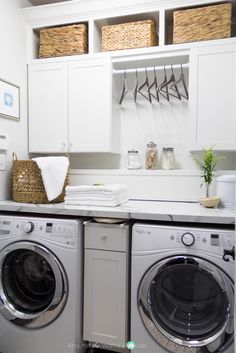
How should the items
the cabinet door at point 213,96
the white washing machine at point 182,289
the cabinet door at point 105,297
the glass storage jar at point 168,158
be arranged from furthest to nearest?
the glass storage jar at point 168,158 → the cabinet door at point 213,96 → the cabinet door at point 105,297 → the white washing machine at point 182,289

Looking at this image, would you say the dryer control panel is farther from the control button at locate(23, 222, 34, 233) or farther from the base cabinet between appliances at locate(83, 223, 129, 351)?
the control button at locate(23, 222, 34, 233)

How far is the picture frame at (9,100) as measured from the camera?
2068mm

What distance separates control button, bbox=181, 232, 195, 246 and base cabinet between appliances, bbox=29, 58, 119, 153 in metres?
0.99

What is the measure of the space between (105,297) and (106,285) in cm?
8

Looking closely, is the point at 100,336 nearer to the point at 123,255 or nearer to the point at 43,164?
the point at 123,255

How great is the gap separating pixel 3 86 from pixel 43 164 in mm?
725

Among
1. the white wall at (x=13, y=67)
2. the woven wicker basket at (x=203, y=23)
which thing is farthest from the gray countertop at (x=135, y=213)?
the woven wicker basket at (x=203, y=23)

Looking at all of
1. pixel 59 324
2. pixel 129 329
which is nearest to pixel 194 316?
pixel 129 329

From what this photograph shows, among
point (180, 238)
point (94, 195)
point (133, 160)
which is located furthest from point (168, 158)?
point (180, 238)

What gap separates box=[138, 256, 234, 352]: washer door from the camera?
1451 millimetres

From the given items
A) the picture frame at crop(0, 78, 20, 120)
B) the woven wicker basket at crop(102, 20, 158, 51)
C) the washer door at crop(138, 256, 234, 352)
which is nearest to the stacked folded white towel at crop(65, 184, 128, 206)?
the washer door at crop(138, 256, 234, 352)

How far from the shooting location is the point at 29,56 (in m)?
2.35

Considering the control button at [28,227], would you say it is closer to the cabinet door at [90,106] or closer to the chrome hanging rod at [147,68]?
the cabinet door at [90,106]

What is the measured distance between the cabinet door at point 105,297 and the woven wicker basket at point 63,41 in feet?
5.46
